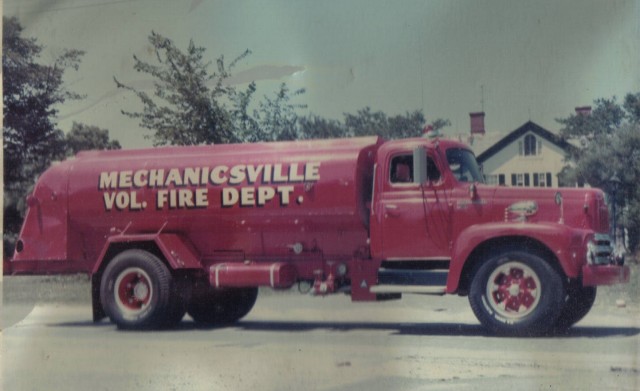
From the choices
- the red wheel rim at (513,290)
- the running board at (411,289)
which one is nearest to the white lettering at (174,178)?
the running board at (411,289)

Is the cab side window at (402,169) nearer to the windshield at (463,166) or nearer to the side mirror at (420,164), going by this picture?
the side mirror at (420,164)

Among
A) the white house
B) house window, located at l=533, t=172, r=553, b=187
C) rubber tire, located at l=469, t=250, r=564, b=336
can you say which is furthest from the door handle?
house window, located at l=533, t=172, r=553, b=187

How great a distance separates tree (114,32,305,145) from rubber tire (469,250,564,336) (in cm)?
199

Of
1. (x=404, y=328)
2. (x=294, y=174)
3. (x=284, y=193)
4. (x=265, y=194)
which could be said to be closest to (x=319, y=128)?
(x=294, y=174)

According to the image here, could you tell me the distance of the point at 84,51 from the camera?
9.15 meters

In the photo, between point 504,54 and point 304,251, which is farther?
point 304,251

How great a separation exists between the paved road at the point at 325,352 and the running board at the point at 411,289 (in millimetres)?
112

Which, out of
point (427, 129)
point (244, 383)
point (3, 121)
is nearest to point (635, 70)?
point (427, 129)

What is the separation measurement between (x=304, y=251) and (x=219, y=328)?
1.01m

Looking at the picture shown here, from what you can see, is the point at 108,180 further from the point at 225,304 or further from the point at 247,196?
the point at 225,304

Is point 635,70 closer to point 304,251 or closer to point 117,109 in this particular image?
point 304,251

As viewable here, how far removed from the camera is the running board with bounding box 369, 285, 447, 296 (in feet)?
28.1

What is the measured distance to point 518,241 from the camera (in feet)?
27.6

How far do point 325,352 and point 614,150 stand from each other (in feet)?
8.70
